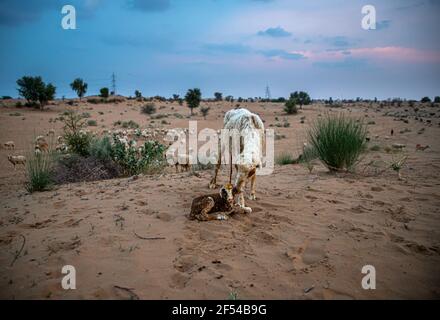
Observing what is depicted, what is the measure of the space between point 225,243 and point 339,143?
5.01 metres

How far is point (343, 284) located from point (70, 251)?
3214 millimetres

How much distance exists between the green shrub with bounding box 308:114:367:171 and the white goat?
3300 mm

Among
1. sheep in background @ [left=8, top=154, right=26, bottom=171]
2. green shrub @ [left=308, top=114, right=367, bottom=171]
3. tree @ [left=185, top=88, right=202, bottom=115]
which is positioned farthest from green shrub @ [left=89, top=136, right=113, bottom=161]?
tree @ [left=185, top=88, right=202, bottom=115]

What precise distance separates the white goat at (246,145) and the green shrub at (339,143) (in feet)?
10.8

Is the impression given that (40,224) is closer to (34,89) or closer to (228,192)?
(228,192)

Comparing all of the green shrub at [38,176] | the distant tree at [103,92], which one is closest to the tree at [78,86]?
the distant tree at [103,92]

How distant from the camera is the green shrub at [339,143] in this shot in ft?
24.8

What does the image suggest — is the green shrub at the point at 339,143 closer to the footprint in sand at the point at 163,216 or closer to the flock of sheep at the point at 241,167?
the flock of sheep at the point at 241,167

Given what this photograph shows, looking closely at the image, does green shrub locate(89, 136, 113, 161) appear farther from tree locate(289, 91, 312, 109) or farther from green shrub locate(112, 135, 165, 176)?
tree locate(289, 91, 312, 109)

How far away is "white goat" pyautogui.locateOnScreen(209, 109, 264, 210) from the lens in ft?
13.9

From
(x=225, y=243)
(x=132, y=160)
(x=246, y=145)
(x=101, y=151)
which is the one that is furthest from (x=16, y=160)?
(x=225, y=243)

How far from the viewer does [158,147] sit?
370 inches
